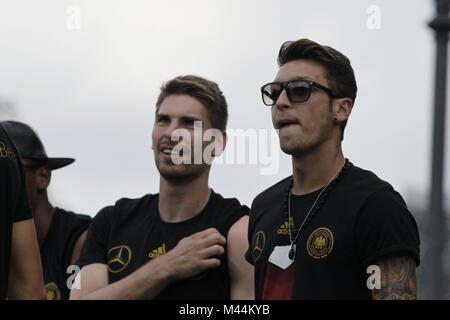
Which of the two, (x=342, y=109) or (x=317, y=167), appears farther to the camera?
(x=342, y=109)

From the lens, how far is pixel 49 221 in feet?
22.6

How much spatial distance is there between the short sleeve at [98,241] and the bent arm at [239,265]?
100 centimetres

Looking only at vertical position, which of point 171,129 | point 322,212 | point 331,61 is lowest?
point 322,212

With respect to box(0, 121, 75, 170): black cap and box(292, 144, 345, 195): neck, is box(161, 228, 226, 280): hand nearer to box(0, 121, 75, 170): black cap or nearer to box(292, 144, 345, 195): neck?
box(292, 144, 345, 195): neck

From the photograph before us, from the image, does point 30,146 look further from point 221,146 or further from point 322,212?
point 322,212

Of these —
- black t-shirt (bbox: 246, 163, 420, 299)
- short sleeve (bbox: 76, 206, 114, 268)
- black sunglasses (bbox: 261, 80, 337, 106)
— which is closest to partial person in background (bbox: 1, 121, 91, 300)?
short sleeve (bbox: 76, 206, 114, 268)

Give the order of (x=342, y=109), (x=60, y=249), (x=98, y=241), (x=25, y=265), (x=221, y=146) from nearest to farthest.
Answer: (x=25, y=265) < (x=342, y=109) < (x=98, y=241) < (x=221, y=146) < (x=60, y=249)

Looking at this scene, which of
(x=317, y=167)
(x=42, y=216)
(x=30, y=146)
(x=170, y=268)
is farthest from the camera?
(x=30, y=146)

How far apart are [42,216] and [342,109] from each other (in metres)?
3.41

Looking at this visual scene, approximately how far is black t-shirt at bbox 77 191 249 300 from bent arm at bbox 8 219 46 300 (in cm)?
102

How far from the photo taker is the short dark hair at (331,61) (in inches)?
184

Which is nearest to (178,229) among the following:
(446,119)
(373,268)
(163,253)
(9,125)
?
(163,253)

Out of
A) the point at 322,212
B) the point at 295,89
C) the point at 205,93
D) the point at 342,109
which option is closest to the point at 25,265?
the point at 322,212

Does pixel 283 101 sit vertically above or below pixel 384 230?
above
